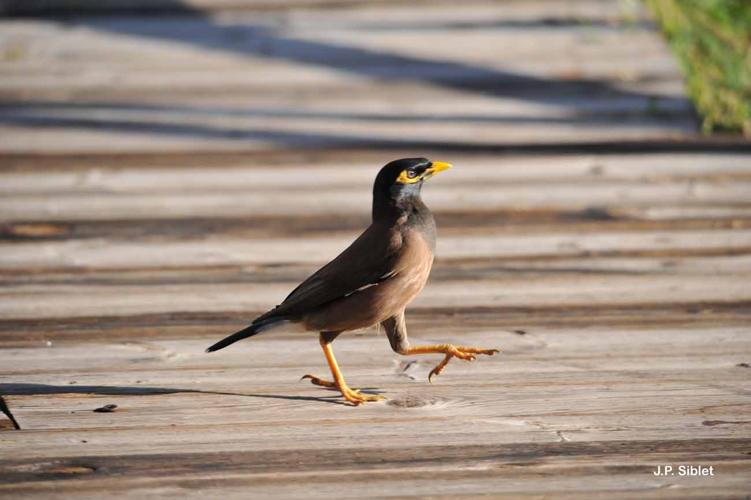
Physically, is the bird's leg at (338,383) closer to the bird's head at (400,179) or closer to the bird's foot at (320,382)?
the bird's foot at (320,382)

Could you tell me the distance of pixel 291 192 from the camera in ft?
18.0

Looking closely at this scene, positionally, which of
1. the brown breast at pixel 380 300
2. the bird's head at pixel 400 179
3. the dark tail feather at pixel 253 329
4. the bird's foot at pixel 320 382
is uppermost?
the bird's head at pixel 400 179

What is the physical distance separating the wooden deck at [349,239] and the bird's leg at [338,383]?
0.14 feet

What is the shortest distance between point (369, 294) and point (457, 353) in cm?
35

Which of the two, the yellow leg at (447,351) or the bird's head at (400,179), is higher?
the bird's head at (400,179)

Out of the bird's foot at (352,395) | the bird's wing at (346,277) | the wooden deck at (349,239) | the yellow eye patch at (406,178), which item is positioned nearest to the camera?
the wooden deck at (349,239)

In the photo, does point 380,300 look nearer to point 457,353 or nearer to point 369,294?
point 369,294

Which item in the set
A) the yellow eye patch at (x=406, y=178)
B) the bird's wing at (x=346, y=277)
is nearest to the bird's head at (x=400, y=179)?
the yellow eye patch at (x=406, y=178)

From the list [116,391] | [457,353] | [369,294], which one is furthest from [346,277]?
[116,391]

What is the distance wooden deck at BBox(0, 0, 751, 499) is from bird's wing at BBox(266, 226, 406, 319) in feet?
0.89

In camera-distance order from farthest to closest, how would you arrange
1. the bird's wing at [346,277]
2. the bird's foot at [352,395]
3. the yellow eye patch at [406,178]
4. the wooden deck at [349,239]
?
the yellow eye patch at [406,178] < the bird's wing at [346,277] < the bird's foot at [352,395] < the wooden deck at [349,239]

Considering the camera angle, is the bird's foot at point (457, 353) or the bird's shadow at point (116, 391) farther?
the bird's foot at point (457, 353)

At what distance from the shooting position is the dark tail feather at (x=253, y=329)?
3521 mm

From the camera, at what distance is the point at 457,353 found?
3.68m
